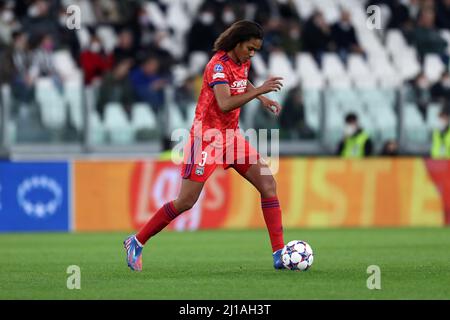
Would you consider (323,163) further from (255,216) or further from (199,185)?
(199,185)

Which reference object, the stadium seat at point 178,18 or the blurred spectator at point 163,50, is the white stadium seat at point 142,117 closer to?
the blurred spectator at point 163,50

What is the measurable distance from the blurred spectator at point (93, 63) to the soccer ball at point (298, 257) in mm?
10998

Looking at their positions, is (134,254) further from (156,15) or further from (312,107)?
(156,15)

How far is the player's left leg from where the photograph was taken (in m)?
10.4

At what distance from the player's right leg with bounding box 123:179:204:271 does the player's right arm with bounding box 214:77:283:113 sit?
0.78 meters

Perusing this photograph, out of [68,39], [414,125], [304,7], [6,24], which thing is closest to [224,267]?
[414,125]

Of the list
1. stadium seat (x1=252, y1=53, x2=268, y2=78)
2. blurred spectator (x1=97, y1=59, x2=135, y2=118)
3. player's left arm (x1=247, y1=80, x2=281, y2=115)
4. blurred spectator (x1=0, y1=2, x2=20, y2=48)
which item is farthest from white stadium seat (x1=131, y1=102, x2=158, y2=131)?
player's left arm (x1=247, y1=80, x2=281, y2=115)

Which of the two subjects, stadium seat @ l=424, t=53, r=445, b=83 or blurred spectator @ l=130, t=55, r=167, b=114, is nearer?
blurred spectator @ l=130, t=55, r=167, b=114

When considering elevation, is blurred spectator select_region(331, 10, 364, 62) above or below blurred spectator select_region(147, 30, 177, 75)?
above

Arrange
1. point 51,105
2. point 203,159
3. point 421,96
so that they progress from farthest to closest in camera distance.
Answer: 1. point 421,96
2. point 51,105
3. point 203,159

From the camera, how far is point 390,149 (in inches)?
792

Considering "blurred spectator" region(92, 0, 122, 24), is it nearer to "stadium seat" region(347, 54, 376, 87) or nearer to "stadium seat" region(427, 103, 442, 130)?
"stadium seat" region(347, 54, 376, 87)

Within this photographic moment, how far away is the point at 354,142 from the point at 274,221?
9873 mm

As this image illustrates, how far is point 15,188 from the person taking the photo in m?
18.0
